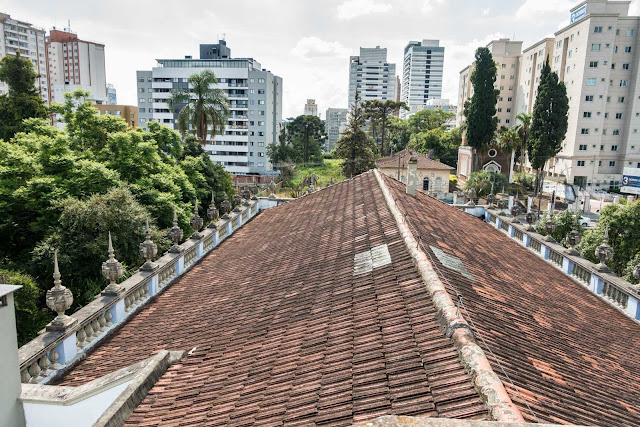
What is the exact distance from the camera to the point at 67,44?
11900 centimetres

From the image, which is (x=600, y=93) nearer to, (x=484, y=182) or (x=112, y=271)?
(x=484, y=182)

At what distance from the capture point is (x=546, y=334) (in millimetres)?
7652

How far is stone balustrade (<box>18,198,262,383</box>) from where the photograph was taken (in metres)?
8.43

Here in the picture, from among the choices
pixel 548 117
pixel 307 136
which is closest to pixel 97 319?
pixel 548 117

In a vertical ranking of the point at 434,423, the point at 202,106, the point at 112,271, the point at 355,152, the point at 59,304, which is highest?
the point at 202,106

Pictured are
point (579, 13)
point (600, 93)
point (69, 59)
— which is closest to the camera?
point (600, 93)

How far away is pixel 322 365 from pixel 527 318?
4.42m

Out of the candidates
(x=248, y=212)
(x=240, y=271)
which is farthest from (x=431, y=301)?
(x=248, y=212)

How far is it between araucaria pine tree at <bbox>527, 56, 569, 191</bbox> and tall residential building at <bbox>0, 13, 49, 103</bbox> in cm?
10071

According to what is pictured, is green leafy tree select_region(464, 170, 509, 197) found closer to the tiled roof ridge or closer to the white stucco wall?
the tiled roof ridge

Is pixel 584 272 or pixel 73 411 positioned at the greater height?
pixel 584 272

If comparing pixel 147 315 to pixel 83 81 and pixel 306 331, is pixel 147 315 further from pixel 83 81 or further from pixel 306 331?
pixel 83 81

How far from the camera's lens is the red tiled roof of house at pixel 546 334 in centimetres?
502

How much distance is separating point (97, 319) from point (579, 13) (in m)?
85.9
